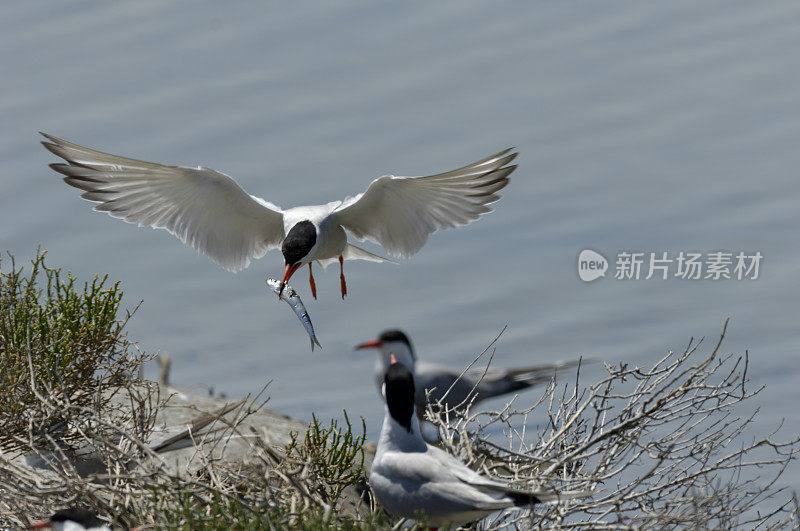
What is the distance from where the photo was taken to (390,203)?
686cm

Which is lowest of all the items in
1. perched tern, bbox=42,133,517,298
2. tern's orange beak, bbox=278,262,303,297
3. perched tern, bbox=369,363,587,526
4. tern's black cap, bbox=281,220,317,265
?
perched tern, bbox=369,363,587,526

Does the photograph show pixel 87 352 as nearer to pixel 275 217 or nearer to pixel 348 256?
pixel 275 217

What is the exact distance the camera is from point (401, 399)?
5.11 meters

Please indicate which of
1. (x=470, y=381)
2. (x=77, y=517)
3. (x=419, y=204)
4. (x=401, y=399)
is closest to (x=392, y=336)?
(x=401, y=399)

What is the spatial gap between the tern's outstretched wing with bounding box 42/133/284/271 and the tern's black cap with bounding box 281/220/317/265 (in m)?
0.71

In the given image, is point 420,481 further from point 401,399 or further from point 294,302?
point 294,302

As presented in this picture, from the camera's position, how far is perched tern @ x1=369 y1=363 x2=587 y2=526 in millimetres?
4707

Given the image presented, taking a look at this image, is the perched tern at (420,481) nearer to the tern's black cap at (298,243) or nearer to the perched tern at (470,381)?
the tern's black cap at (298,243)

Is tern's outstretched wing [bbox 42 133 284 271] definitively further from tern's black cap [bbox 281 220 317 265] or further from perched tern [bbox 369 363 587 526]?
perched tern [bbox 369 363 587 526]

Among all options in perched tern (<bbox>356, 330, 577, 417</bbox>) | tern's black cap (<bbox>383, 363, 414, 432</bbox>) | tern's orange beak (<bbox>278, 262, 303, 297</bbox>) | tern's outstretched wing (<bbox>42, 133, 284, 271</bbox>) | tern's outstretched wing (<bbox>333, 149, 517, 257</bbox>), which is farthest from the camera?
perched tern (<bbox>356, 330, 577, 417</bbox>)

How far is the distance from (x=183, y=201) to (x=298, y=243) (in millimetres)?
1209

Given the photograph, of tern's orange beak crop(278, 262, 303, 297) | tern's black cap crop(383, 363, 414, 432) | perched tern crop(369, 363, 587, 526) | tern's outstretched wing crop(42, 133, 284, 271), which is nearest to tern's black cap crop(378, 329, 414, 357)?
perched tern crop(369, 363, 587, 526)

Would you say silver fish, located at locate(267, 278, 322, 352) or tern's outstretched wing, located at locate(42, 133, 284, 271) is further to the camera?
tern's outstretched wing, located at locate(42, 133, 284, 271)

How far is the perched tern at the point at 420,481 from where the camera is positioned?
4.71 m
